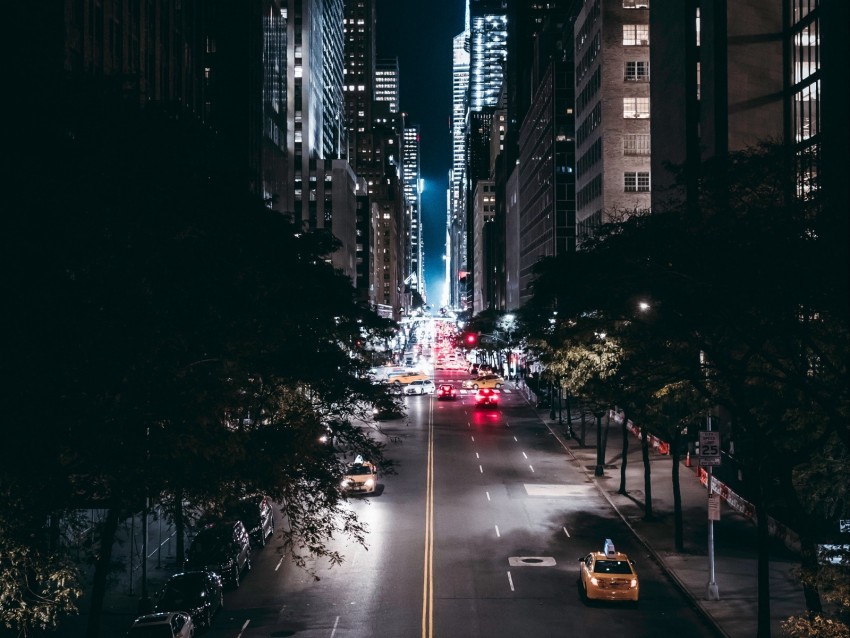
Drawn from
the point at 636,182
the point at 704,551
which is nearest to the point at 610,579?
the point at 704,551

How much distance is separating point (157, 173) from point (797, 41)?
3727 cm

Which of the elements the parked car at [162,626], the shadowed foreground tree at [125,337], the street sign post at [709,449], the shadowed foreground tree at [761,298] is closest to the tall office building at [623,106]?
the street sign post at [709,449]

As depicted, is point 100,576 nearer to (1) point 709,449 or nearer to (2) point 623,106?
(1) point 709,449

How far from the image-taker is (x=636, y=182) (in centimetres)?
7769

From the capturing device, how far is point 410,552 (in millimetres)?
27812

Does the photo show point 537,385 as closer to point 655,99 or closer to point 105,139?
point 655,99

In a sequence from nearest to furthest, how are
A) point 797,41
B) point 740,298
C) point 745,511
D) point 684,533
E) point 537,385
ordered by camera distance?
point 740,298, point 684,533, point 745,511, point 797,41, point 537,385

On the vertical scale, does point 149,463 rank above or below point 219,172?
below

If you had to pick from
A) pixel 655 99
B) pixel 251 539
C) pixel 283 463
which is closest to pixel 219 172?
pixel 283 463

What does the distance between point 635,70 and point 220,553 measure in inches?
2622

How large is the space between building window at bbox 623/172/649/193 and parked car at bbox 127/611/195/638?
6617 cm

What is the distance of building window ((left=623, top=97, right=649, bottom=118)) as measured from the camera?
77625 millimetres

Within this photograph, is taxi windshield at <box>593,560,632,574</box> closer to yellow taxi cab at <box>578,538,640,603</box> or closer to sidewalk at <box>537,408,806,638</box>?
yellow taxi cab at <box>578,538,640,603</box>

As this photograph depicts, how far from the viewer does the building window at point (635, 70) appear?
7800cm
